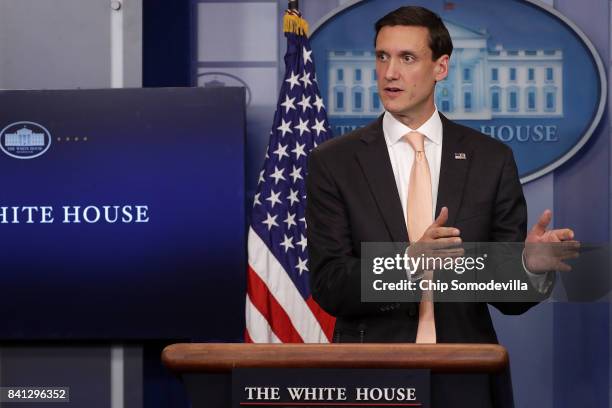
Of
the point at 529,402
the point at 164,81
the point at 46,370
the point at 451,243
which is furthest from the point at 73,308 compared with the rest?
the point at 451,243

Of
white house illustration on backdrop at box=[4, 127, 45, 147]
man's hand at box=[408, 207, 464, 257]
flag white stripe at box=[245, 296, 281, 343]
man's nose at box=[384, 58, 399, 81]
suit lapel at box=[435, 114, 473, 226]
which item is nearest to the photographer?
man's hand at box=[408, 207, 464, 257]

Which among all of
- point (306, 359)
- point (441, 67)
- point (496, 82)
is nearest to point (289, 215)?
point (496, 82)

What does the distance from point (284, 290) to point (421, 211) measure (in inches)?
67.6

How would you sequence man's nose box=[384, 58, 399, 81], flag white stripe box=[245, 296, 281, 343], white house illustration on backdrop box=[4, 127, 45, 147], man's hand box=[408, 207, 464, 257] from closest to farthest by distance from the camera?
man's hand box=[408, 207, 464, 257]
man's nose box=[384, 58, 399, 81]
flag white stripe box=[245, 296, 281, 343]
white house illustration on backdrop box=[4, 127, 45, 147]

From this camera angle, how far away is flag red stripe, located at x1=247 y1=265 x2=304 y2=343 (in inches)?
148

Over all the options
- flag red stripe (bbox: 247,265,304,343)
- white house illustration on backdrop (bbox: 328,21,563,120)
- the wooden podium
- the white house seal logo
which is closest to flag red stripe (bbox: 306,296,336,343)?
flag red stripe (bbox: 247,265,304,343)

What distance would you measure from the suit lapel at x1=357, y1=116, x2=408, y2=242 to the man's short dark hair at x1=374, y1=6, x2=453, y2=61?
23 cm

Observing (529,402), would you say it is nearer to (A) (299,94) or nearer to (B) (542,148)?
(B) (542,148)

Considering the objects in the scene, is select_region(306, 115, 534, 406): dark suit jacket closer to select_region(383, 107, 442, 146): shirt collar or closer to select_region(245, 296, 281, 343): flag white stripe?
select_region(383, 107, 442, 146): shirt collar

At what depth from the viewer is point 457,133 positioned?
7.70 ft

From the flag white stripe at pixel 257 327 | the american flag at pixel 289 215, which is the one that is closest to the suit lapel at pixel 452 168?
the american flag at pixel 289 215

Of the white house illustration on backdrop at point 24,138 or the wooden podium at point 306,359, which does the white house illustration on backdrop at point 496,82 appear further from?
the wooden podium at point 306,359

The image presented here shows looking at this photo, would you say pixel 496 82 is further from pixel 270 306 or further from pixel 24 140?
pixel 24 140

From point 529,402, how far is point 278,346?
2827 millimetres
